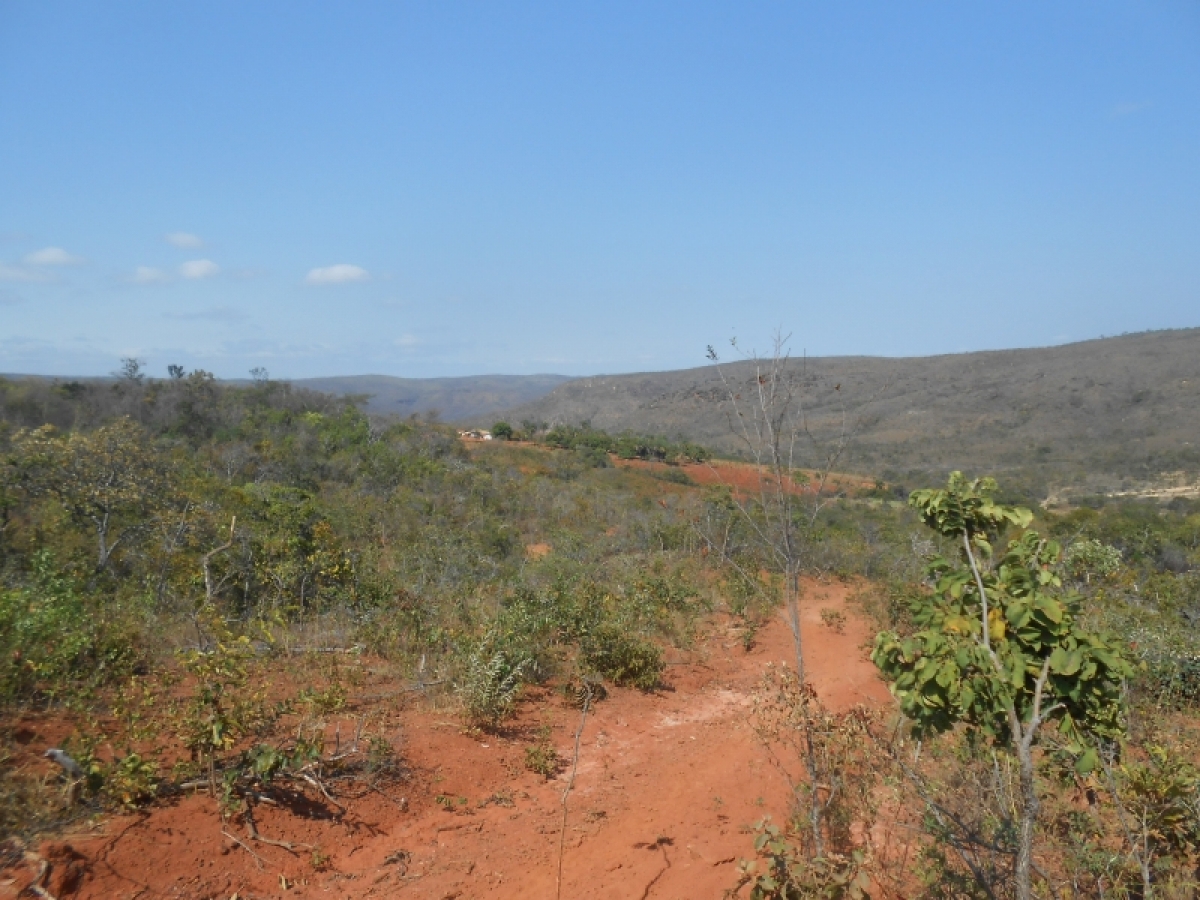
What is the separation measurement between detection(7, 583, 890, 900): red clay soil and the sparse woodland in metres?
0.16

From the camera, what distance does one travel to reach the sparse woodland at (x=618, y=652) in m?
2.86

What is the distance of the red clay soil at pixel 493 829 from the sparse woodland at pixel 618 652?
16cm

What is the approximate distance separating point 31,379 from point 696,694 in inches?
1122

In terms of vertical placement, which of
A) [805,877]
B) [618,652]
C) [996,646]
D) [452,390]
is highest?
[452,390]

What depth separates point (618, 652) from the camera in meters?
7.09

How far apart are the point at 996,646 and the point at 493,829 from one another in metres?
3.08

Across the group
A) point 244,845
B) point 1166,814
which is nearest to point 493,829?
point 244,845

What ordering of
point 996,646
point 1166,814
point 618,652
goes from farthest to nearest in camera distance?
point 618,652 → point 1166,814 → point 996,646

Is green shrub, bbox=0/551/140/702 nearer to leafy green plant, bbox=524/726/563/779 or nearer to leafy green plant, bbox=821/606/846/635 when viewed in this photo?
leafy green plant, bbox=524/726/563/779

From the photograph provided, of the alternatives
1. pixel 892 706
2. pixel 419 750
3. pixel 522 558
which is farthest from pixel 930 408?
pixel 419 750

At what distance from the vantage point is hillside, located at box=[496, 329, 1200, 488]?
3212 centimetres

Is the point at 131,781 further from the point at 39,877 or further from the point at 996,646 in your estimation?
the point at 996,646

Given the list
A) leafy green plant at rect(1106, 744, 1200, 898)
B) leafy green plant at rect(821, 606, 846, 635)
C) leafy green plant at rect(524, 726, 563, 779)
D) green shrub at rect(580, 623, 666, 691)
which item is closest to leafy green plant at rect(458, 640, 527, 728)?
leafy green plant at rect(524, 726, 563, 779)

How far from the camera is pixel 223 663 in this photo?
4242 millimetres
